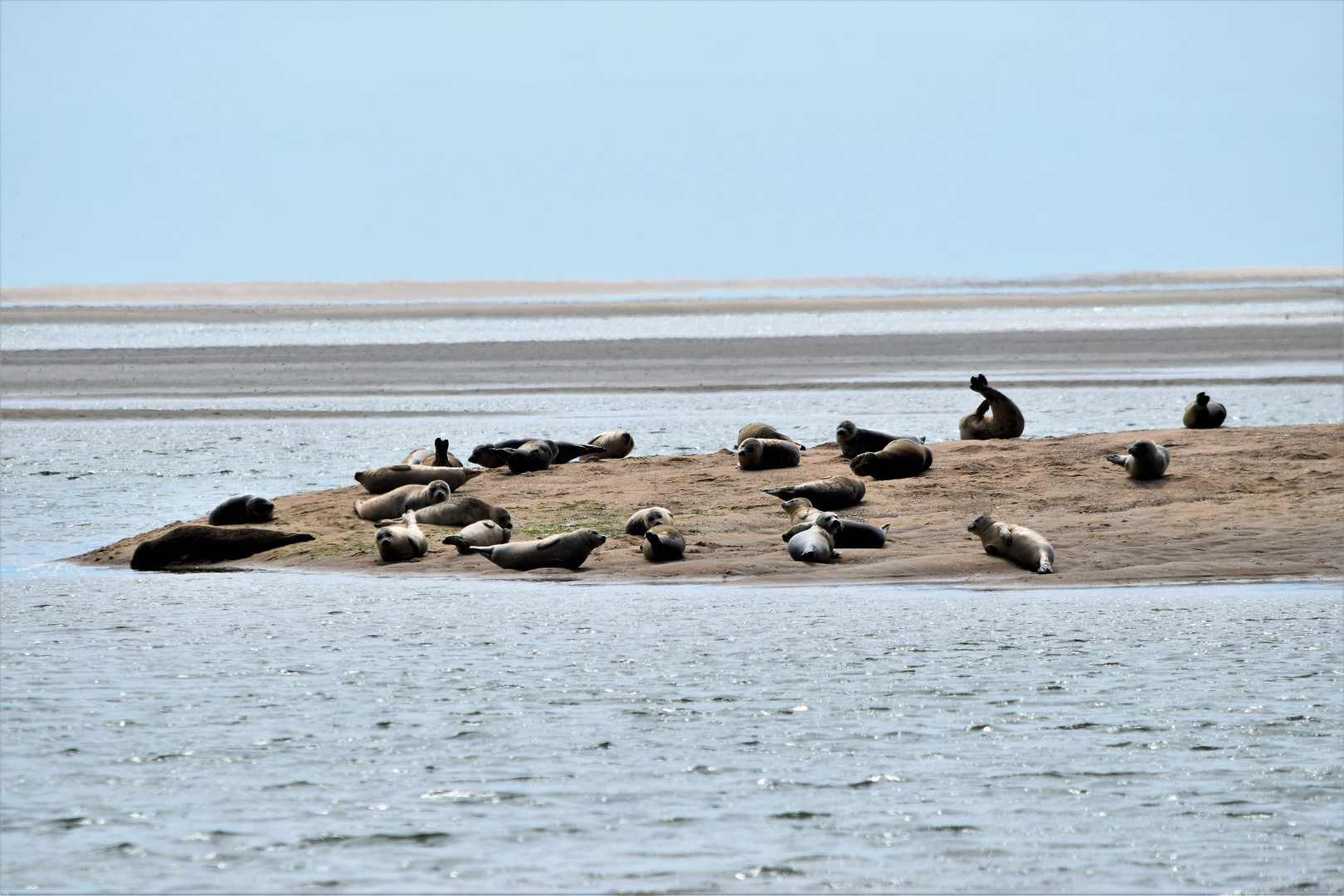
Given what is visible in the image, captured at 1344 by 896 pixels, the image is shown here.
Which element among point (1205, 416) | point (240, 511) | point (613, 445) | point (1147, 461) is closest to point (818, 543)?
point (1147, 461)

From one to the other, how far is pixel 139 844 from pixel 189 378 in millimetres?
27483

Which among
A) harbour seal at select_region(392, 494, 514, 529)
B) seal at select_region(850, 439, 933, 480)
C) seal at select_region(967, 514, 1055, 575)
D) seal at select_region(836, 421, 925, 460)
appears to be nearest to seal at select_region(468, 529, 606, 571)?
harbour seal at select_region(392, 494, 514, 529)

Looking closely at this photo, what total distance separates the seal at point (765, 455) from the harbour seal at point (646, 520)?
2.16m

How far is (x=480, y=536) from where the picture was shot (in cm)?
1080

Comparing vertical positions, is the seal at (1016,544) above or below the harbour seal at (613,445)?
below

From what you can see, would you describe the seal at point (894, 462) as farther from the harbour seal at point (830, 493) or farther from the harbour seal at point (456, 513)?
the harbour seal at point (456, 513)

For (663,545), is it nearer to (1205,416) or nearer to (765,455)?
(765,455)

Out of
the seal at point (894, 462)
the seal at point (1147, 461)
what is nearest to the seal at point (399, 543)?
the seal at point (894, 462)

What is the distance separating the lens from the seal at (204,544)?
34.8ft

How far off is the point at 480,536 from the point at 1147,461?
17.5 feet

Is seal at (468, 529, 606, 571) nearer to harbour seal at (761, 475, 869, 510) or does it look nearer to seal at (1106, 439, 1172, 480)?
harbour seal at (761, 475, 869, 510)

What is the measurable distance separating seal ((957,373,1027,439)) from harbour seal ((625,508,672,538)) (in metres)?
5.09

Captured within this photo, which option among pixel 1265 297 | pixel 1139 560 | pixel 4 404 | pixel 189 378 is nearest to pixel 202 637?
pixel 1139 560

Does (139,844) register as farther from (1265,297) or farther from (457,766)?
(1265,297)
